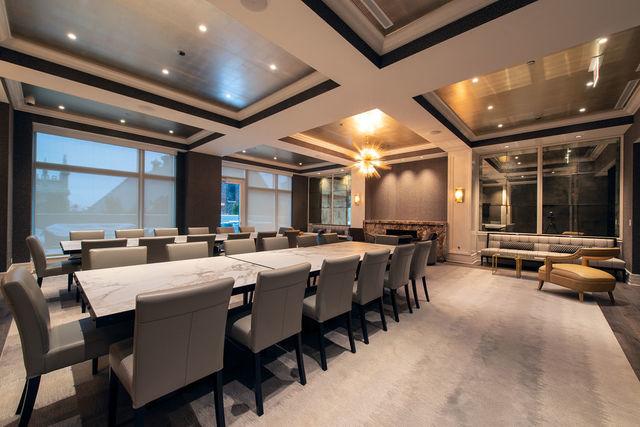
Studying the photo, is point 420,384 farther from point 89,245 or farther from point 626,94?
point 626,94

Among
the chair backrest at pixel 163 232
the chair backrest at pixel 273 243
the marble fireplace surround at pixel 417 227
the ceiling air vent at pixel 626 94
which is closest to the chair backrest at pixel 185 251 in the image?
the chair backrest at pixel 273 243

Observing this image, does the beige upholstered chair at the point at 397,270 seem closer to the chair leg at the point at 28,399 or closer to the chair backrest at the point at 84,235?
the chair leg at the point at 28,399

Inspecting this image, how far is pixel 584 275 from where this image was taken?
398cm

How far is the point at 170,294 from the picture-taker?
4.03ft

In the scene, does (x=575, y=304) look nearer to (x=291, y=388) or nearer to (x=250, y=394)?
(x=291, y=388)

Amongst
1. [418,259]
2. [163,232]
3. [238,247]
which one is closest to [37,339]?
[238,247]

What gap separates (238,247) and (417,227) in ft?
20.0

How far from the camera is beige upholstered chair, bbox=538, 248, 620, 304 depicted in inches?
152

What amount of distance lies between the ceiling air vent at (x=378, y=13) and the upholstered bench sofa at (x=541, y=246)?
17.6ft

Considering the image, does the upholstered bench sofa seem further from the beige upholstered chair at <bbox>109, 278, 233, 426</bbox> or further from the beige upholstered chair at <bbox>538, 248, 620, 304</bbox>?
the beige upholstered chair at <bbox>109, 278, 233, 426</bbox>

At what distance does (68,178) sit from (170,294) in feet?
23.5

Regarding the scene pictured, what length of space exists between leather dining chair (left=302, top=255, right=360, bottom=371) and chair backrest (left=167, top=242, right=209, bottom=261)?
5.33 feet

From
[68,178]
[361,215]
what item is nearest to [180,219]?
[68,178]

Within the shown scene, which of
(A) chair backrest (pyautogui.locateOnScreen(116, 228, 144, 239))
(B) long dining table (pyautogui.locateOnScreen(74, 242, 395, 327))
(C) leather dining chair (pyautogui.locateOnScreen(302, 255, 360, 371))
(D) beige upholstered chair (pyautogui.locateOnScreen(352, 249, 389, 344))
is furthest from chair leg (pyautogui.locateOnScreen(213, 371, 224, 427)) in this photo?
(A) chair backrest (pyautogui.locateOnScreen(116, 228, 144, 239))
